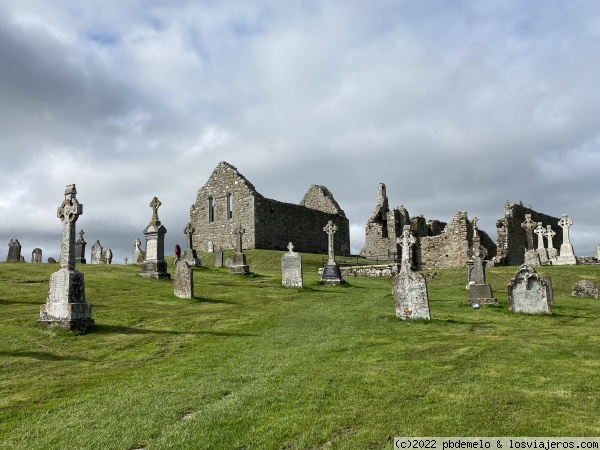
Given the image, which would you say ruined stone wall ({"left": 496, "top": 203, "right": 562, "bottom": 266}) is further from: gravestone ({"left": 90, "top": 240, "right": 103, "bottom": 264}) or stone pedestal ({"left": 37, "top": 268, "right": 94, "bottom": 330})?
gravestone ({"left": 90, "top": 240, "right": 103, "bottom": 264})

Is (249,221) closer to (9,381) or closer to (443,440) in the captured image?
(9,381)

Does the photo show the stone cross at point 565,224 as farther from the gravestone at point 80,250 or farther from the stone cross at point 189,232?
the gravestone at point 80,250

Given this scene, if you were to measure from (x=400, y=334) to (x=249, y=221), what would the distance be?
30.7m

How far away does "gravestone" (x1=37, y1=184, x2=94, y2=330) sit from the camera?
36.7 feet

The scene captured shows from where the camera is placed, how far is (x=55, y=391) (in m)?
6.94

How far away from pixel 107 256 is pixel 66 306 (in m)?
27.9

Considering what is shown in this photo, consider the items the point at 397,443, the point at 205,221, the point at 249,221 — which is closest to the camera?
the point at 397,443

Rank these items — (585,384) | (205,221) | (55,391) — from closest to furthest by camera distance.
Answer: (585,384) < (55,391) < (205,221)

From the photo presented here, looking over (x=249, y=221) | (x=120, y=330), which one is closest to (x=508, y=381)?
(x=120, y=330)

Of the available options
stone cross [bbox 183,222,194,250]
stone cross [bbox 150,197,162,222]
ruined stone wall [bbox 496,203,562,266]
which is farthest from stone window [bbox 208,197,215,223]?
ruined stone wall [bbox 496,203,562,266]

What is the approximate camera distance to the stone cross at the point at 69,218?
12.3m

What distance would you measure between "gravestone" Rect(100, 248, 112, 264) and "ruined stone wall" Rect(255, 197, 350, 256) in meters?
11.2

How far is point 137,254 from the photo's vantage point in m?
35.0

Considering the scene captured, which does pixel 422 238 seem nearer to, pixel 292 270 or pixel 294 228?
pixel 294 228
